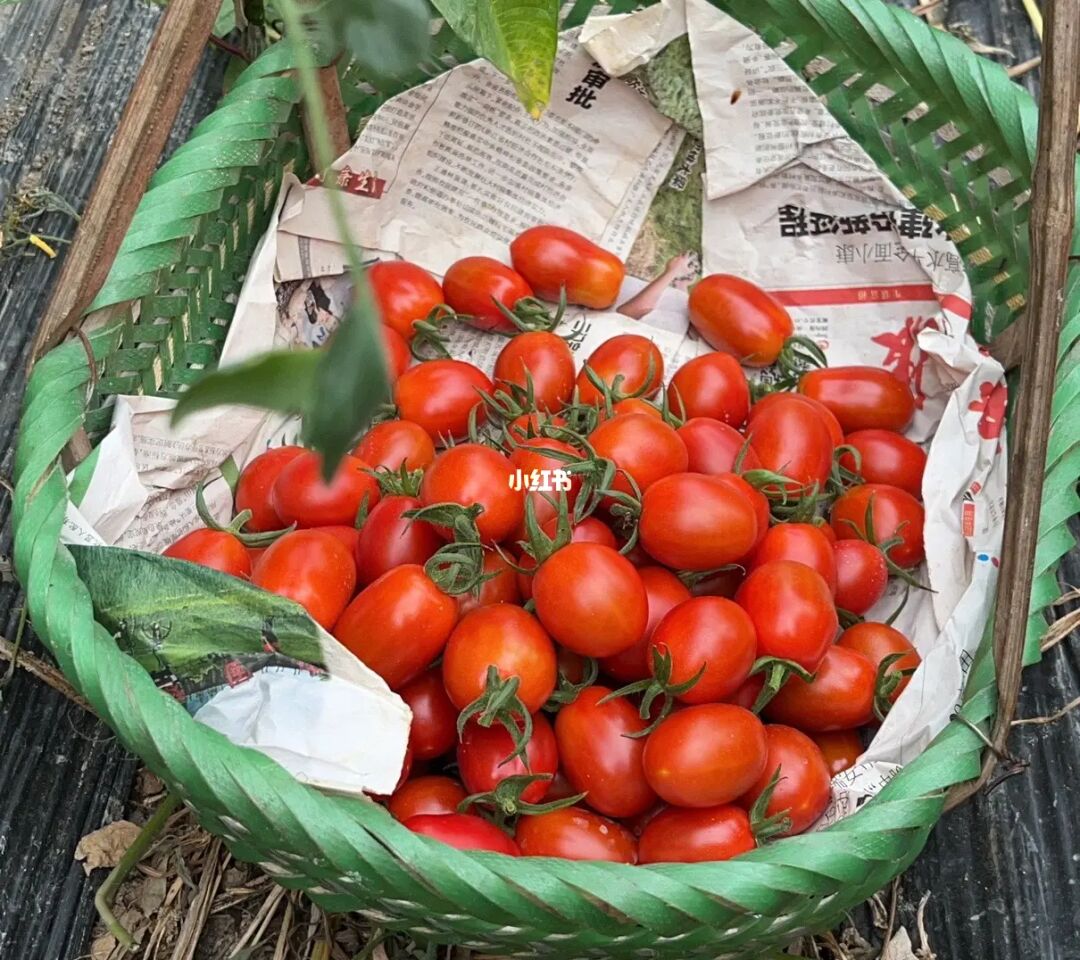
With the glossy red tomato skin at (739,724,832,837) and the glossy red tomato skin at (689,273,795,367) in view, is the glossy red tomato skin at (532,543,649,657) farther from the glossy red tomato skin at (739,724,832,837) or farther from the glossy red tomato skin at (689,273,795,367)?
the glossy red tomato skin at (689,273,795,367)

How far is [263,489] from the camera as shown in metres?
0.85

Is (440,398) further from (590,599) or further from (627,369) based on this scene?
(590,599)

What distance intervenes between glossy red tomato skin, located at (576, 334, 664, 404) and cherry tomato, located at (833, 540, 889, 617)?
199 mm

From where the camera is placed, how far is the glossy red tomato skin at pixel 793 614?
0.73 m

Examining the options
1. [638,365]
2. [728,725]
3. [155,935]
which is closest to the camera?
[728,725]

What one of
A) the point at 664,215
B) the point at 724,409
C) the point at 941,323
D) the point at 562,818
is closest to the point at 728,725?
the point at 562,818

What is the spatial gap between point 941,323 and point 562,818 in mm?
517

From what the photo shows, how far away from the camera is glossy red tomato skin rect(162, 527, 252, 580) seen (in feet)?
2.52

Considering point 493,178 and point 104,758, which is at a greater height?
point 493,178

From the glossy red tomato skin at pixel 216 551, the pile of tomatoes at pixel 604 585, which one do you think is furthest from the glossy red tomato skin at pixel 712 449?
the glossy red tomato skin at pixel 216 551

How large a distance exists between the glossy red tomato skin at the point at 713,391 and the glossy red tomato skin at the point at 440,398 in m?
0.15

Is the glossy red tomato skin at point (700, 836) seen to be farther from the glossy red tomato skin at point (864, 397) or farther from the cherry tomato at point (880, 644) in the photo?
the glossy red tomato skin at point (864, 397)

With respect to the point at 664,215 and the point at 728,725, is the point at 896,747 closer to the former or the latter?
the point at 728,725

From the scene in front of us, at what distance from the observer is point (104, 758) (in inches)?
34.9
